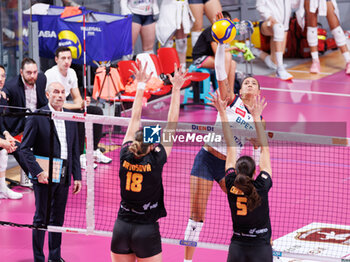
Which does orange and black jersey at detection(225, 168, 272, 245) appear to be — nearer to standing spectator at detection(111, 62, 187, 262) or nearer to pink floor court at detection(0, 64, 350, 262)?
standing spectator at detection(111, 62, 187, 262)

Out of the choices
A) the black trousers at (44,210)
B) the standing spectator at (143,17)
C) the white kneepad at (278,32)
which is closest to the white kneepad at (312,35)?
the white kneepad at (278,32)

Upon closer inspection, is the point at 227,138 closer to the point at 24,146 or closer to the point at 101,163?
the point at 24,146

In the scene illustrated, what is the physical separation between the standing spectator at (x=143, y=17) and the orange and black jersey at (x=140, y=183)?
29.1 feet

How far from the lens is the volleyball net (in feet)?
20.3

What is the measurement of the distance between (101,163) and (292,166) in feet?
9.88

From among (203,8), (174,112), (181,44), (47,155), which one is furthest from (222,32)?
(203,8)

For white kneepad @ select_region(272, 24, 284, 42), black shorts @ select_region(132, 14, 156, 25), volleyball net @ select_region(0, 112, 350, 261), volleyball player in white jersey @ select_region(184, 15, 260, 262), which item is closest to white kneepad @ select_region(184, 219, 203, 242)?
volleyball player in white jersey @ select_region(184, 15, 260, 262)

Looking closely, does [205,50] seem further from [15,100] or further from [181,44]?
[15,100]

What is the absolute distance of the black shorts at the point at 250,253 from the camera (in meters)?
5.01

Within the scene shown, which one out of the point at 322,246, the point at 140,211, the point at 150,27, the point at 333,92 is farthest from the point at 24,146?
the point at 333,92

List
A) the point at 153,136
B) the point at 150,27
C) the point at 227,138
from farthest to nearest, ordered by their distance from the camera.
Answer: the point at 150,27, the point at 227,138, the point at 153,136

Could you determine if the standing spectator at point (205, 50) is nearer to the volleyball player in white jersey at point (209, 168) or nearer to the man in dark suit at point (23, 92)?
the man in dark suit at point (23, 92)

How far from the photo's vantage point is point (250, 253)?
5020mm

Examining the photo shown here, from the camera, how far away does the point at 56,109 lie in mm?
6648
